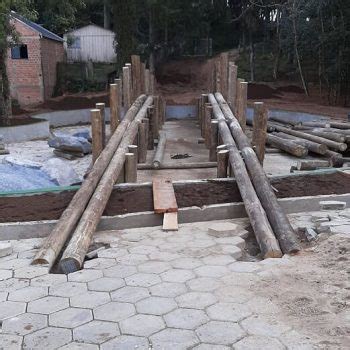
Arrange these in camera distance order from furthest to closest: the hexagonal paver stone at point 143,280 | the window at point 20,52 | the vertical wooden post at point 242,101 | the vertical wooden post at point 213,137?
the window at point 20,52 → the vertical wooden post at point 213,137 → the vertical wooden post at point 242,101 → the hexagonal paver stone at point 143,280

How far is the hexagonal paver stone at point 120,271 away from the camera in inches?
162

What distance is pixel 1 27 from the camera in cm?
1112

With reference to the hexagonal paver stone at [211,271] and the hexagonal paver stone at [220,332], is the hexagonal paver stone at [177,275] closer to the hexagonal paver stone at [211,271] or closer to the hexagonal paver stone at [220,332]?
the hexagonal paver stone at [211,271]

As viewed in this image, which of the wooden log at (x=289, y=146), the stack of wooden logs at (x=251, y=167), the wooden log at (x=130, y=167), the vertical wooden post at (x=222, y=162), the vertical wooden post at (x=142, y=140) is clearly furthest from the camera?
the wooden log at (x=289, y=146)

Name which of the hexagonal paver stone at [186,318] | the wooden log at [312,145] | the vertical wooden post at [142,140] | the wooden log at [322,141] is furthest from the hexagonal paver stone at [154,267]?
the wooden log at [322,141]

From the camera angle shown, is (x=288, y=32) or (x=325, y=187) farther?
(x=288, y=32)

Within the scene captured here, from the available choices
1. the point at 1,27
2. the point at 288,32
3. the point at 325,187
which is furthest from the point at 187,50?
the point at 325,187

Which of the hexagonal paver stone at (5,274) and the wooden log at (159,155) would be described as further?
the wooden log at (159,155)

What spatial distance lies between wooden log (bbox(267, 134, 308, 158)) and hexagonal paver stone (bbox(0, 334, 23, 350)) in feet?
25.9

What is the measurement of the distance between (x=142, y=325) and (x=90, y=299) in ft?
1.97

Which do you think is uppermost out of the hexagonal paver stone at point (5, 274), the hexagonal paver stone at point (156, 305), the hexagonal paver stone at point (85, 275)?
the hexagonal paver stone at point (156, 305)

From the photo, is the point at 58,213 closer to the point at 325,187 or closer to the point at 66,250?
the point at 66,250

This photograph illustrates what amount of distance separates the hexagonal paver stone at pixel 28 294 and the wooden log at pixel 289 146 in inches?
286

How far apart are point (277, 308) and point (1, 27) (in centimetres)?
1015
